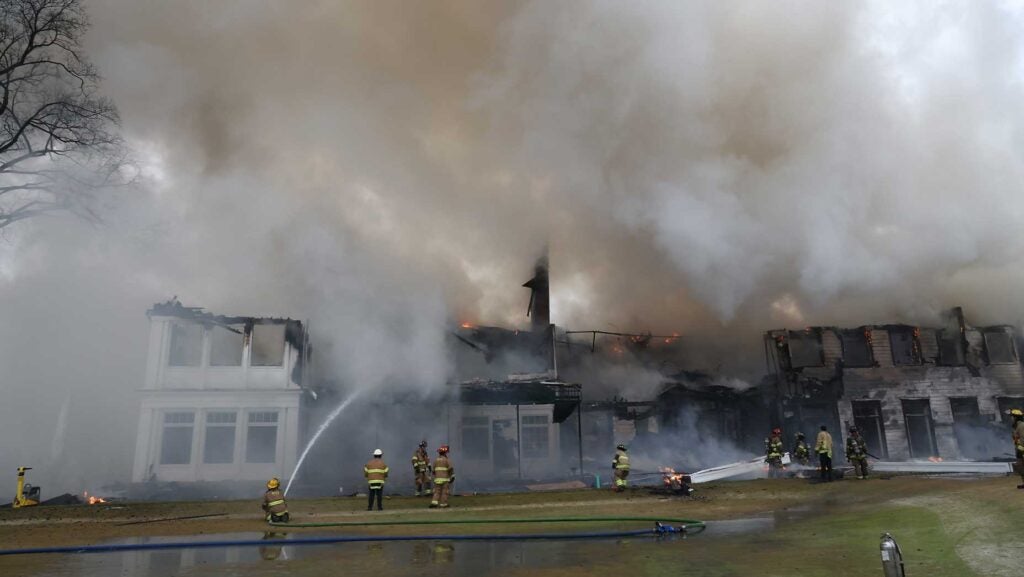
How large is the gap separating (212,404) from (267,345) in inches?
118

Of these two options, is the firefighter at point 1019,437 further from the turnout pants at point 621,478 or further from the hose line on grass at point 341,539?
the turnout pants at point 621,478

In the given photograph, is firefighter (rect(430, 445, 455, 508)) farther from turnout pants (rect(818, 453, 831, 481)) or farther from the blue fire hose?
turnout pants (rect(818, 453, 831, 481))

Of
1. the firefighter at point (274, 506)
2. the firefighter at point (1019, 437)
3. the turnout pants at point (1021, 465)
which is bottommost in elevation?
the firefighter at point (274, 506)

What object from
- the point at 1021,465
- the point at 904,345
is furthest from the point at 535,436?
the point at 1021,465

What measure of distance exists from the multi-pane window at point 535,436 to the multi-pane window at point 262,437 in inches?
395

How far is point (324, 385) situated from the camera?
22594 millimetres

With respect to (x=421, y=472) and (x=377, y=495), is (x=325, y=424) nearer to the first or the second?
(x=421, y=472)

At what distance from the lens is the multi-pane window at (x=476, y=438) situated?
80.9 feet

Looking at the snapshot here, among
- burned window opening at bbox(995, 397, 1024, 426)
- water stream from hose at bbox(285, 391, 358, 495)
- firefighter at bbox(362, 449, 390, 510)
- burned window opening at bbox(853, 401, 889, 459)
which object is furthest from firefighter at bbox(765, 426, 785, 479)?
burned window opening at bbox(995, 397, 1024, 426)

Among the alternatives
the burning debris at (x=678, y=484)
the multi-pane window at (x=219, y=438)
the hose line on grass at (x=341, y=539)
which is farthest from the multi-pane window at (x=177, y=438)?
the burning debris at (x=678, y=484)

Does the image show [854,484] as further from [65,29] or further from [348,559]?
[65,29]

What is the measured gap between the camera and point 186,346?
897 inches

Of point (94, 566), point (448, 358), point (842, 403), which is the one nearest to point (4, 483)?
point (448, 358)

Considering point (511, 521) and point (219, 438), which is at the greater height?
point (219, 438)
